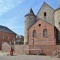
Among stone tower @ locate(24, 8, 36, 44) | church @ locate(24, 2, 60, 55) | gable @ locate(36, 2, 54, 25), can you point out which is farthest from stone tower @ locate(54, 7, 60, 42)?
stone tower @ locate(24, 8, 36, 44)

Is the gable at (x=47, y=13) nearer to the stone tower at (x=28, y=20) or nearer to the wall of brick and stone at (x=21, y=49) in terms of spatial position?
the stone tower at (x=28, y=20)

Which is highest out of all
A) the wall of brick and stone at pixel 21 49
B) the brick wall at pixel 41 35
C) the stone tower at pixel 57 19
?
the stone tower at pixel 57 19

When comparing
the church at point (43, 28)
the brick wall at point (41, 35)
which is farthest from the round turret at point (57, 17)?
the brick wall at point (41, 35)

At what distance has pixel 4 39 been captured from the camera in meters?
65.7

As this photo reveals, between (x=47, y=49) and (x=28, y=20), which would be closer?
(x=47, y=49)

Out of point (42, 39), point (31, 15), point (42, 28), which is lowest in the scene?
point (42, 39)

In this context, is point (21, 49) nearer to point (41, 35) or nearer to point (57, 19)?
point (41, 35)

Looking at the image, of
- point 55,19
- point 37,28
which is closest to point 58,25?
point 55,19

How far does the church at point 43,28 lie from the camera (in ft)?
137

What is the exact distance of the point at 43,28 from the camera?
4303 centimetres

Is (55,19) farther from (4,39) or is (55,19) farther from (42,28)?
(4,39)

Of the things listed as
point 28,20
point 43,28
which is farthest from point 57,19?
point 28,20

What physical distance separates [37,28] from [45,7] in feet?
25.4

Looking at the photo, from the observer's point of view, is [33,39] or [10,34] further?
[10,34]
